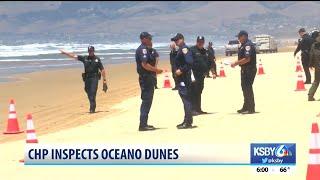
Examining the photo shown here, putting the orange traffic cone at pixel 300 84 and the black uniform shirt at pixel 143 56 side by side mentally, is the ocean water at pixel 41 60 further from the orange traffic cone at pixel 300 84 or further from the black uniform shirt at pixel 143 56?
the black uniform shirt at pixel 143 56

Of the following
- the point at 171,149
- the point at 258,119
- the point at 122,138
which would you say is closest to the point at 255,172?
the point at 171,149

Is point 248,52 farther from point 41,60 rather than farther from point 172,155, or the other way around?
point 41,60

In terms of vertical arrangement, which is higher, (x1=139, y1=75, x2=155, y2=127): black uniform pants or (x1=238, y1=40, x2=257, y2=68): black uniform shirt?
(x1=238, y1=40, x2=257, y2=68): black uniform shirt

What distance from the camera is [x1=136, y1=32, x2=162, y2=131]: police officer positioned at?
38.3ft

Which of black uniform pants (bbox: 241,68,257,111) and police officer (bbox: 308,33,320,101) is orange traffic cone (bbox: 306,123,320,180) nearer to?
black uniform pants (bbox: 241,68,257,111)

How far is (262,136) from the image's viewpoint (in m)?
10.7

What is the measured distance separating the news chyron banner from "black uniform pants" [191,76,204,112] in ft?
18.9

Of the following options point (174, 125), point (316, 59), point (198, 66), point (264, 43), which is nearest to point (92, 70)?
point (198, 66)

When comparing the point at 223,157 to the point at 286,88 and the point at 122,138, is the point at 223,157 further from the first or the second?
the point at 286,88

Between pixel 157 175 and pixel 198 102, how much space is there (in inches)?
237

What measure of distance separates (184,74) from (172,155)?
408 cm

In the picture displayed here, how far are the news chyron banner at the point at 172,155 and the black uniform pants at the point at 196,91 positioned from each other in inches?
226

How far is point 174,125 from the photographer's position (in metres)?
12.8

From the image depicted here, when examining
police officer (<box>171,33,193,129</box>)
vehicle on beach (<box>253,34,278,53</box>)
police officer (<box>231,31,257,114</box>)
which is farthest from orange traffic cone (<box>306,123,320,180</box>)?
vehicle on beach (<box>253,34,278,53</box>)
